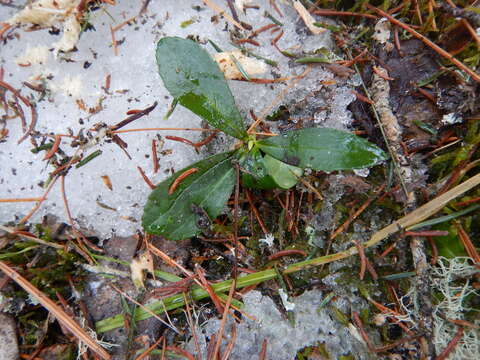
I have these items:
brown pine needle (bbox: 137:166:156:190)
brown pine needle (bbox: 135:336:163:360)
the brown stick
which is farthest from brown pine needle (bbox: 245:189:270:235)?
the brown stick

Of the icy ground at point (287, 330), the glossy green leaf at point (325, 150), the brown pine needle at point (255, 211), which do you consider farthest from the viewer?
the brown pine needle at point (255, 211)

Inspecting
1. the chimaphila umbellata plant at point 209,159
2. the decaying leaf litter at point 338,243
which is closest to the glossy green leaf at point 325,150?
the chimaphila umbellata plant at point 209,159

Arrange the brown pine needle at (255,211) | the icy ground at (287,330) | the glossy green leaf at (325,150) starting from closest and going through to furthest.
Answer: the glossy green leaf at (325,150) → the icy ground at (287,330) → the brown pine needle at (255,211)

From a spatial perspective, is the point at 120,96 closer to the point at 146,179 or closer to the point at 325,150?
the point at 146,179

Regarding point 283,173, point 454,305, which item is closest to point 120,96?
point 283,173

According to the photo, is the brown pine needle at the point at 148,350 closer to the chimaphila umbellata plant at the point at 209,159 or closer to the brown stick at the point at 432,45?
the chimaphila umbellata plant at the point at 209,159

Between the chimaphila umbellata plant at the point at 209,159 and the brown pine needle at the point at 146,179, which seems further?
the brown pine needle at the point at 146,179

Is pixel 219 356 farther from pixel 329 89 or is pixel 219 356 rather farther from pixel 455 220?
pixel 329 89
